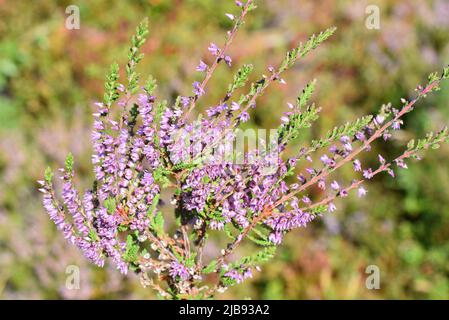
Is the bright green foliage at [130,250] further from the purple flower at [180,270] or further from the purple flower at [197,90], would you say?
the purple flower at [197,90]

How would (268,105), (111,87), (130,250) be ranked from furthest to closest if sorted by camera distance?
(268,105) < (130,250) < (111,87)

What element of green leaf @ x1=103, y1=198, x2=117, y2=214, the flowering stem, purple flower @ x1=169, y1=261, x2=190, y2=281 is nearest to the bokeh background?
purple flower @ x1=169, y1=261, x2=190, y2=281

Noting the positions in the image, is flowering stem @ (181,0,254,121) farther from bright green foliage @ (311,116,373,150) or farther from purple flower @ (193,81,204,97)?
bright green foliage @ (311,116,373,150)

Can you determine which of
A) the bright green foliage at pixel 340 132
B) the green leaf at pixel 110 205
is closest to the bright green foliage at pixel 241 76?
the bright green foliage at pixel 340 132

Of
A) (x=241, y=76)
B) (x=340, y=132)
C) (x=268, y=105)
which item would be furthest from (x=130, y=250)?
(x=268, y=105)

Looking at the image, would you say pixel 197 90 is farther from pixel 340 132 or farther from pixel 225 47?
pixel 340 132

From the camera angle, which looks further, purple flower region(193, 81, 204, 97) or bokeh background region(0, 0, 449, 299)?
bokeh background region(0, 0, 449, 299)

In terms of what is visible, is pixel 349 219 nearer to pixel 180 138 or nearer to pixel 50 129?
pixel 50 129

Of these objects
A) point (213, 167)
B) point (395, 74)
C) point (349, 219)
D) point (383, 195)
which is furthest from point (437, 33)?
point (213, 167)

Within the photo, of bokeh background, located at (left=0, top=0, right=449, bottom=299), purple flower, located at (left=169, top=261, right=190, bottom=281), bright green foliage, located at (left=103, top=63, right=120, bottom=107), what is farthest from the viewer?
bokeh background, located at (left=0, top=0, right=449, bottom=299)
